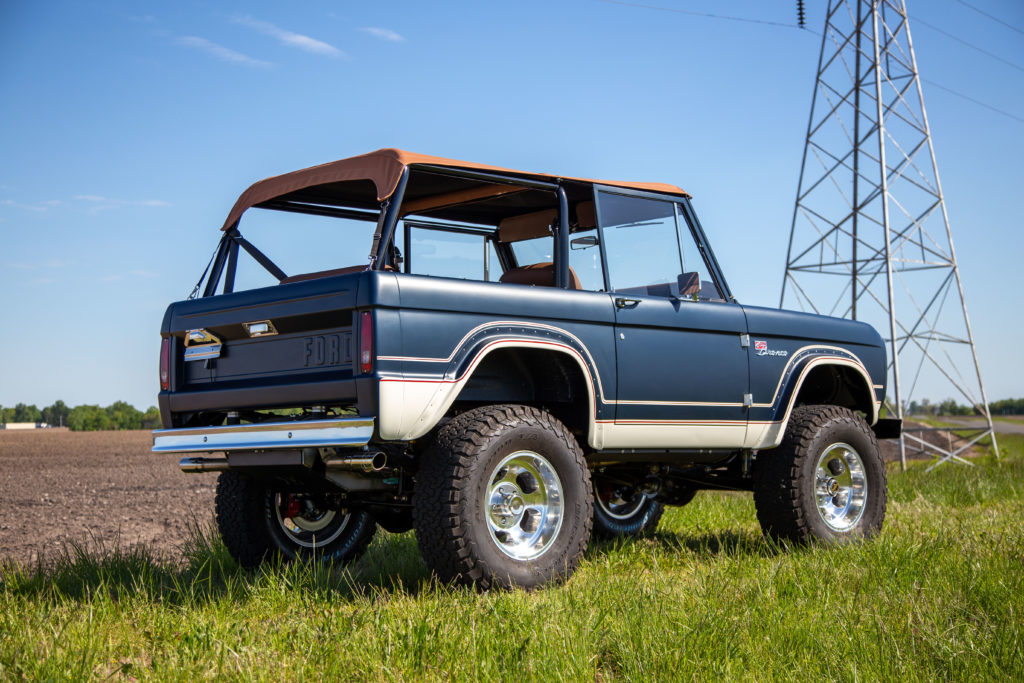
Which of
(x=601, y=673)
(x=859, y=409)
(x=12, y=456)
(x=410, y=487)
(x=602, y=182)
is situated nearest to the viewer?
(x=601, y=673)

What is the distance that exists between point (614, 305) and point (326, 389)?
5.58 feet

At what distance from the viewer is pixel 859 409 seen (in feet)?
24.1

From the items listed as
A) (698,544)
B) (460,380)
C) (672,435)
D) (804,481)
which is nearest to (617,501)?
(698,544)

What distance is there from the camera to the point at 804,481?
6301mm

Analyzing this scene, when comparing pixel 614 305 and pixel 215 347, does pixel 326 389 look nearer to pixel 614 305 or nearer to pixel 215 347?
pixel 215 347

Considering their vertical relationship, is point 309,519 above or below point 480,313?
below

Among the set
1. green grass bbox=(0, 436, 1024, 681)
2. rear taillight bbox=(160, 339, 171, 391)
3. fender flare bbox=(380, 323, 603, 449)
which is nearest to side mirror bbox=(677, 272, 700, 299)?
fender flare bbox=(380, 323, 603, 449)

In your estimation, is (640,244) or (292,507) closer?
(292,507)

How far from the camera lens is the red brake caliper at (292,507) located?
5.80m

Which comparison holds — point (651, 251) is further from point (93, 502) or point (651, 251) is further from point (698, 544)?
point (93, 502)

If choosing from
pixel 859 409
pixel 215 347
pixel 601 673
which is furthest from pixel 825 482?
pixel 215 347

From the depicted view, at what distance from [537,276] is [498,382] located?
47.1 inches

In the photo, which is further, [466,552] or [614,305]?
[614,305]

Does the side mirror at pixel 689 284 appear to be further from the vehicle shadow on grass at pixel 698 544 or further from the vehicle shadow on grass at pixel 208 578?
Answer: the vehicle shadow on grass at pixel 208 578
